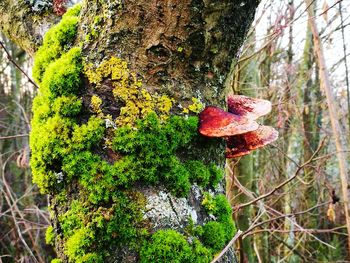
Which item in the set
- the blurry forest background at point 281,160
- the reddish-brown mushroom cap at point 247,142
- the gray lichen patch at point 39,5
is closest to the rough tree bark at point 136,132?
the reddish-brown mushroom cap at point 247,142

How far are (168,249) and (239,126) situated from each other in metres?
0.41

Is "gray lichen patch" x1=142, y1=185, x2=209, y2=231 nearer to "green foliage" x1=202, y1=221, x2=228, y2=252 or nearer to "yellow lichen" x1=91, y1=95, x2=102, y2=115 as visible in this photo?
"green foliage" x1=202, y1=221, x2=228, y2=252

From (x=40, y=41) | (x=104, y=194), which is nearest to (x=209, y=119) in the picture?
(x=104, y=194)

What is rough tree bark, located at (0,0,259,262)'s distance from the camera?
953mm

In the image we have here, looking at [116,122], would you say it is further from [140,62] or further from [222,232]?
[222,232]

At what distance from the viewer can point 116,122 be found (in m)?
1.01

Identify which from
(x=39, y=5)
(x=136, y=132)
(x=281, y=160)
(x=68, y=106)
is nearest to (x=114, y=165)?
(x=136, y=132)

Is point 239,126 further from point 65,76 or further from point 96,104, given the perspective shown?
point 65,76

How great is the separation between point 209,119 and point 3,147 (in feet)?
30.2

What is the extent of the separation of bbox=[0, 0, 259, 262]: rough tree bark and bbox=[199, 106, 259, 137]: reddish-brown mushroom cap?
3cm

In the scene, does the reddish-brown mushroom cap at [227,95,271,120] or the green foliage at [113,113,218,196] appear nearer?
the green foliage at [113,113,218,196]

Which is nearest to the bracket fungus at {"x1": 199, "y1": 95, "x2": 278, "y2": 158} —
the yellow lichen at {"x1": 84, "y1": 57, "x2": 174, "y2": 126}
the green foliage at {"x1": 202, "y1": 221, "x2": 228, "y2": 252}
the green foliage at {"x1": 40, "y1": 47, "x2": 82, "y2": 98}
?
the yellow lichen at {"x1": 84, "y1": 57, "x2": 174, "y2": 126}

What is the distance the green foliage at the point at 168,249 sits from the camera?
3.02ft

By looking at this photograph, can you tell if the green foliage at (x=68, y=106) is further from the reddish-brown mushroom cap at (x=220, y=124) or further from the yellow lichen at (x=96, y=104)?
the reddish-brown mushroom cap at (x=220, y=124)
